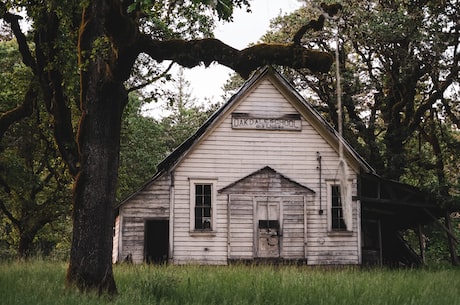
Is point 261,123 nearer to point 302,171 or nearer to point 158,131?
point 302,171

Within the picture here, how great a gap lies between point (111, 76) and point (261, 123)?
1294 cm

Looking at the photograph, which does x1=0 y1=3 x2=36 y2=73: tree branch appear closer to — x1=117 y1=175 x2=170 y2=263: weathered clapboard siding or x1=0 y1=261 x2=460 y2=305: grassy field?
x1=0 y1=261 x2=460 y2=305: grassy field

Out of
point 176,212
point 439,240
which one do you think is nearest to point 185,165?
point 176,212

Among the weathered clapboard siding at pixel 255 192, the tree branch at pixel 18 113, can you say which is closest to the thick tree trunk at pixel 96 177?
the tree branch at pixel 18 113

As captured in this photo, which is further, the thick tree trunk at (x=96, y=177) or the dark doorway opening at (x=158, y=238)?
the dark doorway opening at (x=158, y=238)

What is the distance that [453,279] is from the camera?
14711 mm

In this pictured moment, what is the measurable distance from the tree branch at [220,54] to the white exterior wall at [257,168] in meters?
11.8

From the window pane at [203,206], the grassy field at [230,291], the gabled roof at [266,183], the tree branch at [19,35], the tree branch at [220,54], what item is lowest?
the grassy field at [230,291]

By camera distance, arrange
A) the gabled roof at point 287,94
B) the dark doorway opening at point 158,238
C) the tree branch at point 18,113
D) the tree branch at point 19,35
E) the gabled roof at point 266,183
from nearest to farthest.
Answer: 1. the tree branch at point 19,35
2. the tree branch at point 18,113
3. the gabled roof at point 287,94
4. the gabled roof at point 266,183
5. the dark doorway opening at point 158,238

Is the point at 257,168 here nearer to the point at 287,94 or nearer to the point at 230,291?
the point at 287,94

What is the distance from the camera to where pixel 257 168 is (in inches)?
903

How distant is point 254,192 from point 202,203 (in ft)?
6.50

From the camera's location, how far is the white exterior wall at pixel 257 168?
22266 mm

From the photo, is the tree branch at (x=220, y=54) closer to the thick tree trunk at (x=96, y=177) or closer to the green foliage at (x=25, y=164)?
the thick tree trunk at (x=96, y=177)
